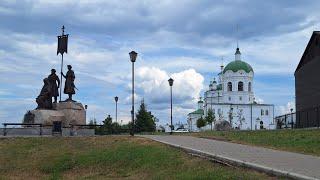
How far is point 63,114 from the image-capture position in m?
35.5

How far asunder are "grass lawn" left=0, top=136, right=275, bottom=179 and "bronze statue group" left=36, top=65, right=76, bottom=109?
1062 centimetres

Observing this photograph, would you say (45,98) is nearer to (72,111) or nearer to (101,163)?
(72,111)

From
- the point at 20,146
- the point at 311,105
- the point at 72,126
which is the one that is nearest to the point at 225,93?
the point at 311,105

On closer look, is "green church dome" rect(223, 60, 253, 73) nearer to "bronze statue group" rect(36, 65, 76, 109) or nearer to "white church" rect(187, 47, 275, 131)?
"white church" rect(187, 47, 275, 131)

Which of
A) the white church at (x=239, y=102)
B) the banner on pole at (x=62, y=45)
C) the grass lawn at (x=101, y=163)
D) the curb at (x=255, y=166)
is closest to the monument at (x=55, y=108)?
the banner on pole at (x=62, y=45)

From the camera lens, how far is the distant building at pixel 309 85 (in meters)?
49.4

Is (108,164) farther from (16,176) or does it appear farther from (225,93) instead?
(225,93)

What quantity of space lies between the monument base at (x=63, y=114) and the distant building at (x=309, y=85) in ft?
69.7

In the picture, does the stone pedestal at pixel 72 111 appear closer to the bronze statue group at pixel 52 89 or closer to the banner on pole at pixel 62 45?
the bronze statue group at pixel 52 89

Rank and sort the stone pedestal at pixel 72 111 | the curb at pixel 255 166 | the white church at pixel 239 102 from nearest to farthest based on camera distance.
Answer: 1. the curb at pixel 255 166
2. the stone pedestal at pixel 72 111
3. the white church at pixel 239 102

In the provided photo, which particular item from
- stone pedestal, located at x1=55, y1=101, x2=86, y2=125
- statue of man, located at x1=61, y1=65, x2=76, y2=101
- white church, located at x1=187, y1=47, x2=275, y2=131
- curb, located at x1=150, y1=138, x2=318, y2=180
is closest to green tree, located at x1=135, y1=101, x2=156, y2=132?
statue of man, located at x1=61, y1=65, x2=76, y2=101

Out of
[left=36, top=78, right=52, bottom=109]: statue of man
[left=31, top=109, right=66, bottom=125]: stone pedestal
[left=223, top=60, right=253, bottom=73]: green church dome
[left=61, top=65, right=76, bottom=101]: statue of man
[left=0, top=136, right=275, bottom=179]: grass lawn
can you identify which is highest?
[left=223, top=60, right=253, bottom=73]: green church dome

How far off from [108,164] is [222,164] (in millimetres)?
4747

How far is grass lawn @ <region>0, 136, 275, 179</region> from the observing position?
1358cm
